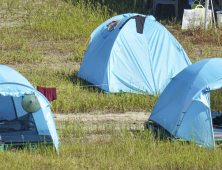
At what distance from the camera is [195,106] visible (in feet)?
19.1

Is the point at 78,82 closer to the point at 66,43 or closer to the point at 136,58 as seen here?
the point at 136,58

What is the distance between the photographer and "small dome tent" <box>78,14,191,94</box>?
27.2 ft

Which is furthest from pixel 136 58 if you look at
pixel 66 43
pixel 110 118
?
pixel 66 43

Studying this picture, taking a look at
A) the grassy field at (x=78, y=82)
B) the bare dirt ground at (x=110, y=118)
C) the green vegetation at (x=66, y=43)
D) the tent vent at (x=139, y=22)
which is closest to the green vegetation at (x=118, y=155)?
the grassy field at (x=78, y=82)

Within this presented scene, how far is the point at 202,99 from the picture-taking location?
18.7 feet

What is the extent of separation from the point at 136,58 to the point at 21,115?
9.11ft

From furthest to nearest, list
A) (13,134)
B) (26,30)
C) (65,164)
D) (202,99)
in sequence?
(26,30), (13,134), (202,99), (65,164)

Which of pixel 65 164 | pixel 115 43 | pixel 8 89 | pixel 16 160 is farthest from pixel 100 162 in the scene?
pixel 115 43

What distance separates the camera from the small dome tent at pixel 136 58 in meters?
8.30

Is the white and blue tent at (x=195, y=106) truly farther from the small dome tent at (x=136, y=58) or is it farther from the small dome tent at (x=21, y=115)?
the small dome tent at (x=136, y=58)

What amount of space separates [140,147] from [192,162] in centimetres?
84

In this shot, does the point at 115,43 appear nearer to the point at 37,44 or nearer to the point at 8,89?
the point at 8,89

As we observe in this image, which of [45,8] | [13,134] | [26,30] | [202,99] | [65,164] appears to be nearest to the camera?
[65,164]

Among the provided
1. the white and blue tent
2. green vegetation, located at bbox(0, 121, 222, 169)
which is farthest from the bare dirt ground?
the white and blue tent
